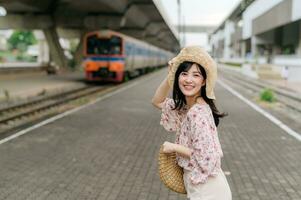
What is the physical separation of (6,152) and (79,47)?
4206cm

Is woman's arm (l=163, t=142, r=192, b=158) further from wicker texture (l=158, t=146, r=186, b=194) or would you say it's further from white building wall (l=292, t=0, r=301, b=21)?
white building wall (l=292, t=0, r=301, b=21)

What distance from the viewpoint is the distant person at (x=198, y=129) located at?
272 centimetres

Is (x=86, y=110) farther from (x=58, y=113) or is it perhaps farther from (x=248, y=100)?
(x=248, y=100)

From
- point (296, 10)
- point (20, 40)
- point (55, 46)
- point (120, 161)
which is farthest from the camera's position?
point (20, 40)

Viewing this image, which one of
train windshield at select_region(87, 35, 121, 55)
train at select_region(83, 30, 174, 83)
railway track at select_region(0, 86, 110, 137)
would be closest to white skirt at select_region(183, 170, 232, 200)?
railway track at select_region(0, 86, 110, 137)

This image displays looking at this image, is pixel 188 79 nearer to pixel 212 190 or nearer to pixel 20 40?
pixel 212 190

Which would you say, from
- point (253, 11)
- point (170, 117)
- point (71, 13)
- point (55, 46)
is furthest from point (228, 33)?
point (170, 117)

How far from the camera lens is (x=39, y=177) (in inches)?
272

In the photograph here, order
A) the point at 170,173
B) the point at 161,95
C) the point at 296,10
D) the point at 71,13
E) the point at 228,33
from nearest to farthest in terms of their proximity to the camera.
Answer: the point at 170,173
the point at 161,95
the point at 296,10
the point at 71,13
the point at 228,33

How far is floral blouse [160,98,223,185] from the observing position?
270 centimetres

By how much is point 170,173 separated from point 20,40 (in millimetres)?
177275

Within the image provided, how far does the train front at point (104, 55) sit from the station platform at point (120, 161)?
15.2 metres

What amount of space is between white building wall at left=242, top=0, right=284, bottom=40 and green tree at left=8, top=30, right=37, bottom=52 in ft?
381

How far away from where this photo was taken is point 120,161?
8.05m
